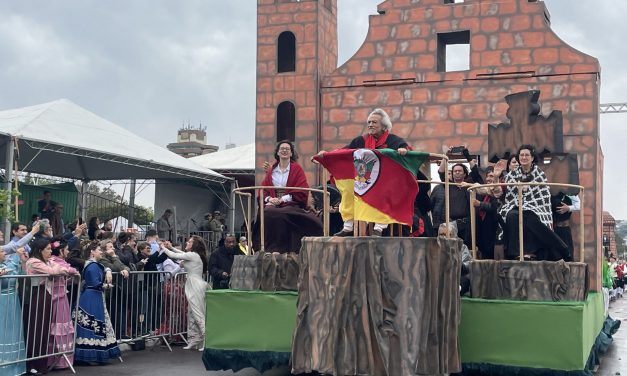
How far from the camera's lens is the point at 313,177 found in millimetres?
16359

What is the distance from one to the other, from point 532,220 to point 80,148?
38.8 ft

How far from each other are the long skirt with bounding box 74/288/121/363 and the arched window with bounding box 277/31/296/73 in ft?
29.5

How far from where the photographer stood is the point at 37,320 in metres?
9.09

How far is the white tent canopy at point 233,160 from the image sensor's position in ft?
83.1

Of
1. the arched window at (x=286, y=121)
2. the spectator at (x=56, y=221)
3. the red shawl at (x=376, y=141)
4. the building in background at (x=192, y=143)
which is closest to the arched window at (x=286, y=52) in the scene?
the arched window at (x=286, y=121)

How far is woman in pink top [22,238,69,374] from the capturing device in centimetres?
898

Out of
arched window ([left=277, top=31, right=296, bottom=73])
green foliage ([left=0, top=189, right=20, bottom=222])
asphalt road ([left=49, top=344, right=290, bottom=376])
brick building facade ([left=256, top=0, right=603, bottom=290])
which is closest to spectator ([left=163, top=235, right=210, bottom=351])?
asphalt road ([left=49, top=344, right=290, bottom=376])

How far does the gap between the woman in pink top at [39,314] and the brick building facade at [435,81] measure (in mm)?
Answer: 7814

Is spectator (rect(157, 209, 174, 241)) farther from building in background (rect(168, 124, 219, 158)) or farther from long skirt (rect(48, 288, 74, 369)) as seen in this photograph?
building in background (rect(168, 124, 219, 158))

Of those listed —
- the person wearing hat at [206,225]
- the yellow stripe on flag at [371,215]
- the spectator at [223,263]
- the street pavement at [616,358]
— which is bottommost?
the street pavement at [616,358]

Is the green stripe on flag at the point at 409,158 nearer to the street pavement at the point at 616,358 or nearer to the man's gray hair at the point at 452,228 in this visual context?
the man's gray hair at the point at 452,228

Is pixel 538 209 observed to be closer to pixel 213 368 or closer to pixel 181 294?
pixel 213 368

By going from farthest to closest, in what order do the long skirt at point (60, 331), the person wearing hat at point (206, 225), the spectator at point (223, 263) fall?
1. the person wearing hat at point (206, 225)
2. the spectator at point (223, 263)
3. the long skirt at point (60, 331)

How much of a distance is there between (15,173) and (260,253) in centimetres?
928
